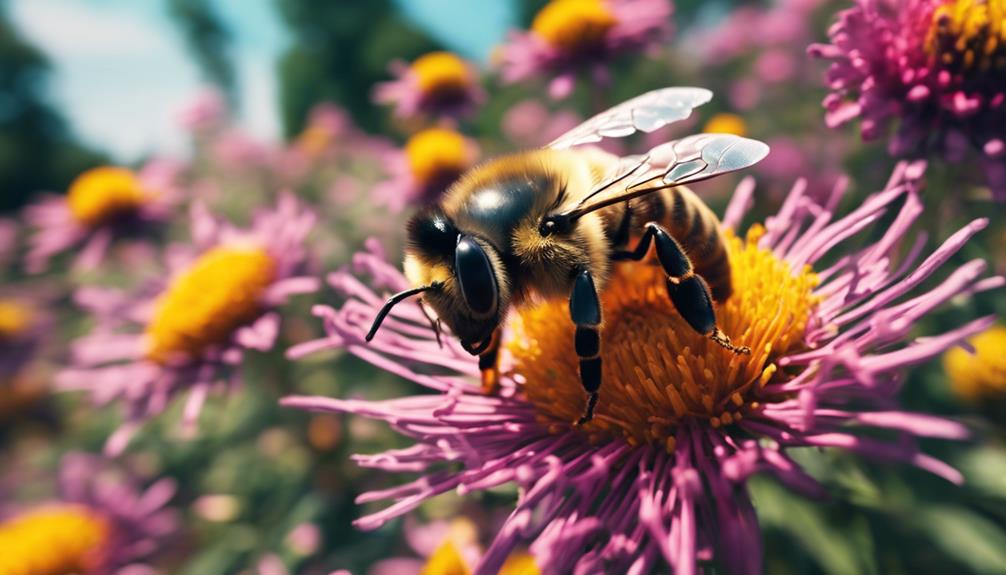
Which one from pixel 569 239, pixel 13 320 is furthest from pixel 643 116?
pixel 13 320

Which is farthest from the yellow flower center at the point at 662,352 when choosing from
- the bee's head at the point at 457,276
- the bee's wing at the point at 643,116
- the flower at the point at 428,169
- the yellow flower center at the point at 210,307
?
the flower at the point at 428,169

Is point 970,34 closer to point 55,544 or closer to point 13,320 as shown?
point 55,544

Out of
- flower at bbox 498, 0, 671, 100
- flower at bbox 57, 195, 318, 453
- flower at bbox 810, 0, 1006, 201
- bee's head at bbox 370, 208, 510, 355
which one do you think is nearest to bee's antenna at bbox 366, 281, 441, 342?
bee's head at bbox 370, 208, 510, 355

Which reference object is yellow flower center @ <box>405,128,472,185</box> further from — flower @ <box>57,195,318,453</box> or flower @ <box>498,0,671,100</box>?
flower @ <box>57,195,318,453</box>

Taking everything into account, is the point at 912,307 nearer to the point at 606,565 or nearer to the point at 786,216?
the point at 786,216

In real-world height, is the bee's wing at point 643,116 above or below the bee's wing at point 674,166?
above

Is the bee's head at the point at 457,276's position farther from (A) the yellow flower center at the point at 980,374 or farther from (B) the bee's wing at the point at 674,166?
(A) the yellow flower center at the point at 980,374

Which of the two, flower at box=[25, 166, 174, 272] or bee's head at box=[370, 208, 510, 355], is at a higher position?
flower at box=[25, 166, 174, 272]
